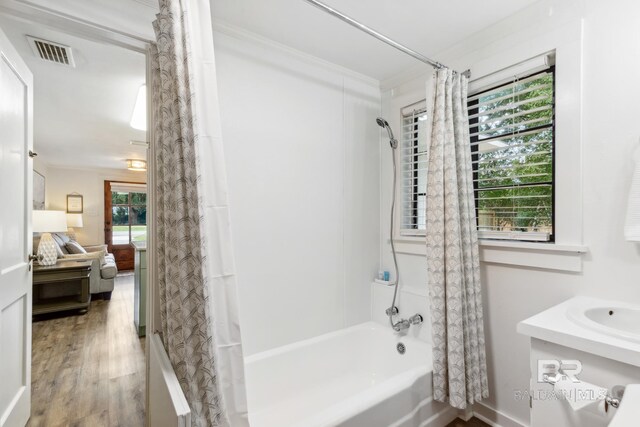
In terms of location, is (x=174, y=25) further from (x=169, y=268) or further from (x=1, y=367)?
(x=1, y=367)

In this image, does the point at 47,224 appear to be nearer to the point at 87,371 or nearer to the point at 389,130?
the point at 87,371

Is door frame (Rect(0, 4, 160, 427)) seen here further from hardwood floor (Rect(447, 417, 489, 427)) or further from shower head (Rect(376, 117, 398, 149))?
hardwood floor (Rect(447, 417, 489, 427))

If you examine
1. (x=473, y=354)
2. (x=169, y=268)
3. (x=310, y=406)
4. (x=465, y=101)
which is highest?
(x=465, y=101)

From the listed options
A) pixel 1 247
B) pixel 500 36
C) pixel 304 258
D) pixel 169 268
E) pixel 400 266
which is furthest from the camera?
pixel 400 266

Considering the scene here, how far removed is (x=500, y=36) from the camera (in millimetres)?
1748

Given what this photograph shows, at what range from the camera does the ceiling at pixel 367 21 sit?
1.62 m

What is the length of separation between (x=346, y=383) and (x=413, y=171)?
5.28ft

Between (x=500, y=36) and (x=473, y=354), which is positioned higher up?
(x=500, y=36)

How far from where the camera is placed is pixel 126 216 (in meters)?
7.06

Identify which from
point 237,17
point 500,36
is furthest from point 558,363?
point 237,17

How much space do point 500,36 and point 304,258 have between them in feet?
5.89

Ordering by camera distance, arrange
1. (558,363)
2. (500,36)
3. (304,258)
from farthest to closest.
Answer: (304,258), (500,36), (558,363)

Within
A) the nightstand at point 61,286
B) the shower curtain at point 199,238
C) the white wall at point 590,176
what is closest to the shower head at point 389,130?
the white wall at point 590,176

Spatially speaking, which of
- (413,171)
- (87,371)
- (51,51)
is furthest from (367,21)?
(87,371)
